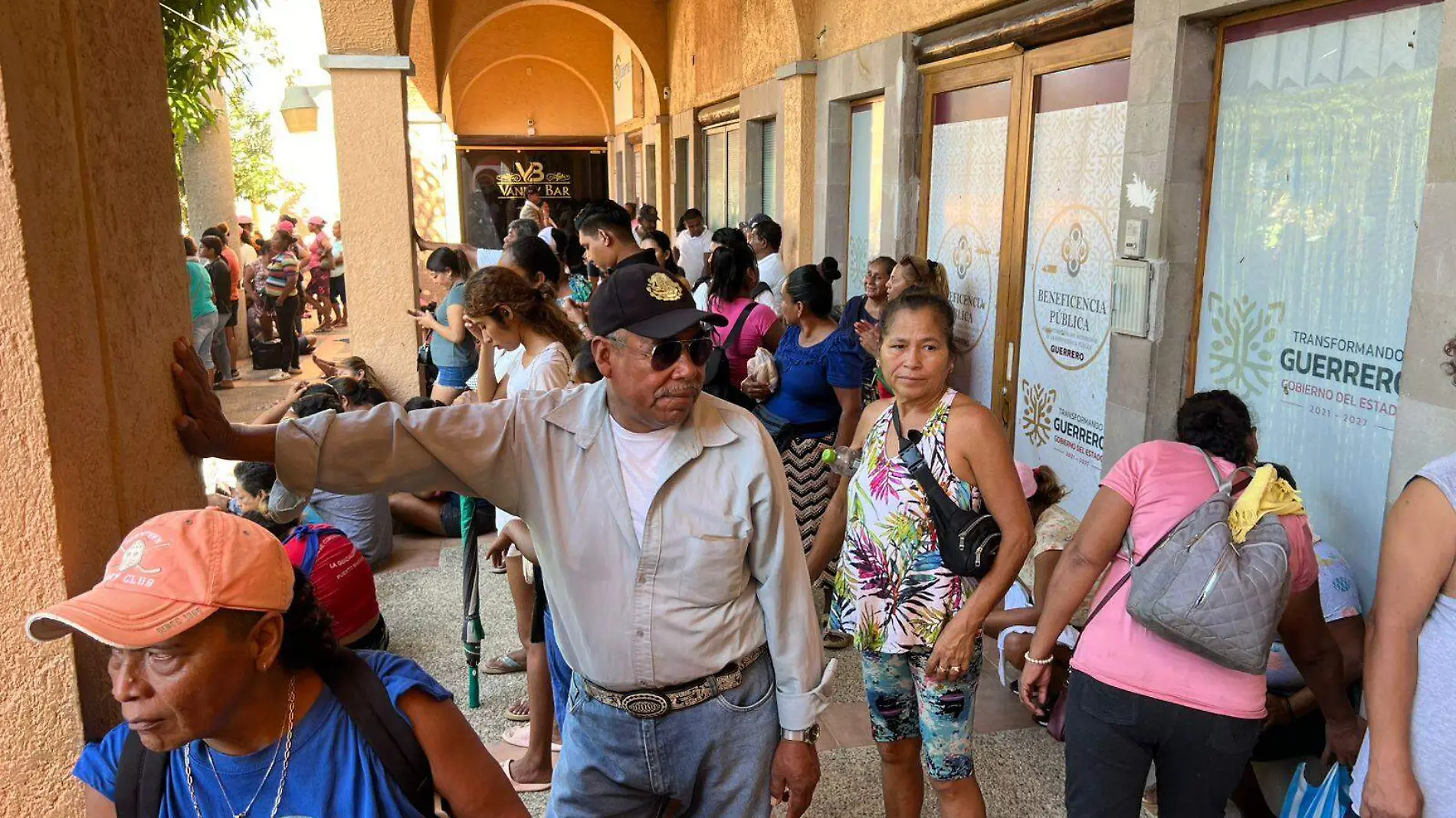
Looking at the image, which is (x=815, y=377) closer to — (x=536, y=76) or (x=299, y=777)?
(x=299, y=777)

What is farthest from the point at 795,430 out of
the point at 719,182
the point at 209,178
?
the point at 209,178

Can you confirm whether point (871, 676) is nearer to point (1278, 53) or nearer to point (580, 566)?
point (580, 566)

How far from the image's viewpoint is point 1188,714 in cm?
252

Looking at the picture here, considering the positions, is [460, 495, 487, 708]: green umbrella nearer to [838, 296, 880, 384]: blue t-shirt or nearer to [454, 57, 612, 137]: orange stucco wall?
[838, 296, 880, 384]: blue t-shirt

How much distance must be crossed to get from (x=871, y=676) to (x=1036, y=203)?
142 inches

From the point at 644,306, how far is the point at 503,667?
291 cm

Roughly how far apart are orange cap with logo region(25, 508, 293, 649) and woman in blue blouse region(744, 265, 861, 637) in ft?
11.3

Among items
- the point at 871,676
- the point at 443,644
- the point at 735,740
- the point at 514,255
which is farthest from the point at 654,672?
the point at 514,255

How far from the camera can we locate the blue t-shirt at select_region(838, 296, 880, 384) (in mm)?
4934

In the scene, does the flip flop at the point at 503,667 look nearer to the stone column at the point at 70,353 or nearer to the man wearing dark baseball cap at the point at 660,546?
the man wearing dark baseball cap at the point at 660,546

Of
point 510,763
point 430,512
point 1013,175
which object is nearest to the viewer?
point 510,763

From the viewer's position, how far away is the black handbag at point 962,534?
8.96ft

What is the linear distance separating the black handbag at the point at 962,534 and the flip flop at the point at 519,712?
2.15 m

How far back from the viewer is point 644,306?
7.23ft
